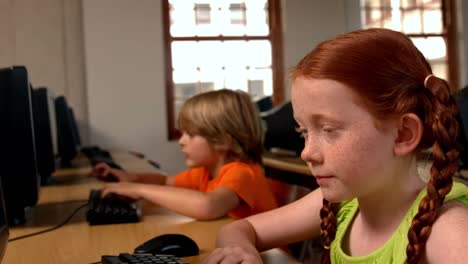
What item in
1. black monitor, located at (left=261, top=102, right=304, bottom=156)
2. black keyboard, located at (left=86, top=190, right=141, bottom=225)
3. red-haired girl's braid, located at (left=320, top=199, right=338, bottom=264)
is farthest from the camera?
black monitor, located at (left=261, top=102, right=304, bottom=156)

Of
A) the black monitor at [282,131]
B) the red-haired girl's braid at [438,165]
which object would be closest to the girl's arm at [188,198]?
the red-haired girl's braid at [438,165]

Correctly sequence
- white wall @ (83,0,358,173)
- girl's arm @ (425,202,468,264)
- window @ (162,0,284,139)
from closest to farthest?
girl's arm @ (425,202,468,264) → white wall @ (83,0,358,173) → window @ (162,0,284,139)

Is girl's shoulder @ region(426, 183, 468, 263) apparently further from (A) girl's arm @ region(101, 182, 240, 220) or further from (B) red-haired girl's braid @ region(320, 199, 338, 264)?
(A) girl's arm @ region(101, 182, 240, 220)

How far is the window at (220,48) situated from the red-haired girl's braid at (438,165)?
5292mm

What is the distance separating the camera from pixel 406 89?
938 millimetres

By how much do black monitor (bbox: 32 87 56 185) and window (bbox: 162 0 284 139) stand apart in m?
3.32

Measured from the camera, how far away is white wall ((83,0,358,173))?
19.5 feet

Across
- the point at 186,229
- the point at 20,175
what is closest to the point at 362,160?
the point at 186,229

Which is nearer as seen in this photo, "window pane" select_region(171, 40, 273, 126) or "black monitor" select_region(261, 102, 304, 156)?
"black monitor" select_region(261, 102, 304, 156)

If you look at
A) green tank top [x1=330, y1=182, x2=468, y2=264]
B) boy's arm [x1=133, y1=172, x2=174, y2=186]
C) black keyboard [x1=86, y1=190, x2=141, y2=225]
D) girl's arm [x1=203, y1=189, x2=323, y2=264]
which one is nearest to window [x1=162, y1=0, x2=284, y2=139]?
boy's arm [x1=133, y1=172, x2=174, y2=186]

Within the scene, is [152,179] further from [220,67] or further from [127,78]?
[220,67]

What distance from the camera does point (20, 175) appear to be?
1822mm

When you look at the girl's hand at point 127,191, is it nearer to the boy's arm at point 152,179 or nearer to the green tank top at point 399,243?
the boy's arm at point 152,179

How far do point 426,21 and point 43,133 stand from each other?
4802 millimetres
